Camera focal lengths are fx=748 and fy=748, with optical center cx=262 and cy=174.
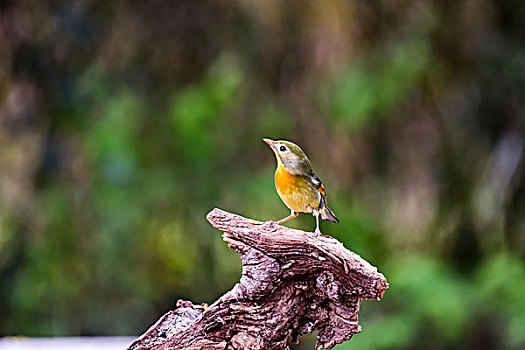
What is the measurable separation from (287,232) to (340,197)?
231cm

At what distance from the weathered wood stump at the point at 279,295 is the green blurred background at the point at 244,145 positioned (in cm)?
209

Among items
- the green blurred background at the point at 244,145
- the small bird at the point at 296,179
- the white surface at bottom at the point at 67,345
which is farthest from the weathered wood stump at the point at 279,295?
the green blurred background at the point at 244,145

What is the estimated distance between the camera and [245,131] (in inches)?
143

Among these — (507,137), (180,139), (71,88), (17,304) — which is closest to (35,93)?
(71,88)

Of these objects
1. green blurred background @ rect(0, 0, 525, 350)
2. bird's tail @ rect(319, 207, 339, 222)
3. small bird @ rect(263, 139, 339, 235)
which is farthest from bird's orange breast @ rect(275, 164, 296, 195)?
green blurred background @ rect(0, 0, 525, 350)

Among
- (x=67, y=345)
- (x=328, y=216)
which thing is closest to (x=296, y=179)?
(x=328, y=216)

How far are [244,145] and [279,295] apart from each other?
96.8 inches

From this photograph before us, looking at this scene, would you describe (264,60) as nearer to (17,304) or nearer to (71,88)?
(71,88)

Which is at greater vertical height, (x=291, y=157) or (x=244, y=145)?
(x=244, y=145)

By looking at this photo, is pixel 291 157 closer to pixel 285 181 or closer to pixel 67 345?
pixel 285 181

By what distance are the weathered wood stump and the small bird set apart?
9 cm

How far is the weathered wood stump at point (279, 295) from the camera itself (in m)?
1.15

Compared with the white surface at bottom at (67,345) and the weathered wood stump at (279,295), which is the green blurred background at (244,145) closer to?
the white surface at bottom at (67,345)

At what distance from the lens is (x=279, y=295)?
1.20 m
